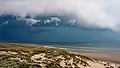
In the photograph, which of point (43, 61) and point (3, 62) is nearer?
point (3, 62)

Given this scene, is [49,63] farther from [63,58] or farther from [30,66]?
[63,58]

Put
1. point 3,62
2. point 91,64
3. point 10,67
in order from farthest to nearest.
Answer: point 91,64
point 3,62
point 10,67

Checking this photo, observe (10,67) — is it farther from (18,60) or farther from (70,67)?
(70,67)

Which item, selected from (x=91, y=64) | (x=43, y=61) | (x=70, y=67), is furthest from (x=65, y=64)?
(x=91, y=64)

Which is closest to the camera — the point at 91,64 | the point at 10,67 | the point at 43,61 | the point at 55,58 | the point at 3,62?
the point at 10,67

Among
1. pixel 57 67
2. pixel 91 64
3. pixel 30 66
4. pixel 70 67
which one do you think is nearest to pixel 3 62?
pixel 30 66

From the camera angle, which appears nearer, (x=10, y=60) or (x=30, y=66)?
(x=30, y=66)

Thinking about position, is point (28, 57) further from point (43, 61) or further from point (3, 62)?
point (3, 62)

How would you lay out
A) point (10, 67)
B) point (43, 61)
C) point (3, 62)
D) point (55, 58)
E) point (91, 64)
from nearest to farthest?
point (10, 67) < point (3, 62) < point (43, 61) < point (55, 58) < point (91, 64)
